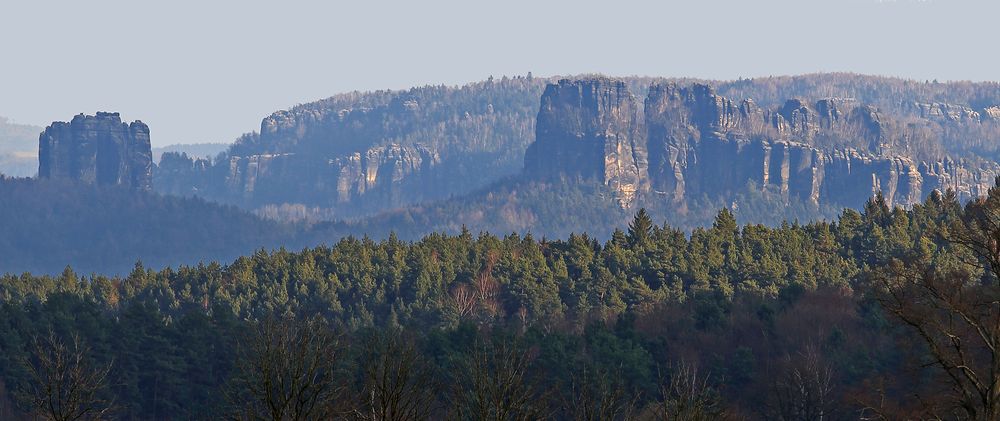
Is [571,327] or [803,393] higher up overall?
[803,393]

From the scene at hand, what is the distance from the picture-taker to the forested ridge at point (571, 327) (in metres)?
59.1

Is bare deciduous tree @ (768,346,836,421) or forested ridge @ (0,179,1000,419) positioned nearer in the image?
forested ridge @ (0,179,1000,419)

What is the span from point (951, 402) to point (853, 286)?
9803cm

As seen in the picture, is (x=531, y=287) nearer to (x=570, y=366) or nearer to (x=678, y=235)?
(x=678, y=235)

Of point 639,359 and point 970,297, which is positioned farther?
point 639,359

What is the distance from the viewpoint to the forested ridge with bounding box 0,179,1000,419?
194 feet

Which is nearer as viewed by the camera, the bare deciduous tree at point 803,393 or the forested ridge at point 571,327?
the forested ridge at point 571,327

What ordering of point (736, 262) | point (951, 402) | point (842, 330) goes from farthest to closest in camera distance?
1. point (736, 262)
2. point (842, 330)
3. point (951, 402)

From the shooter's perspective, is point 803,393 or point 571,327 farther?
point 571,327

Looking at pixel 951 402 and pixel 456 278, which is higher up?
pixel 951 402

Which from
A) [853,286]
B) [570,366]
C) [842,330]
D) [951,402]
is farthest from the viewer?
[853,286]

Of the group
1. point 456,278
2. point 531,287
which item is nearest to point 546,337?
point 531,287

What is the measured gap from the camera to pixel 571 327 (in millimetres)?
151000

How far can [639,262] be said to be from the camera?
6727 inches
